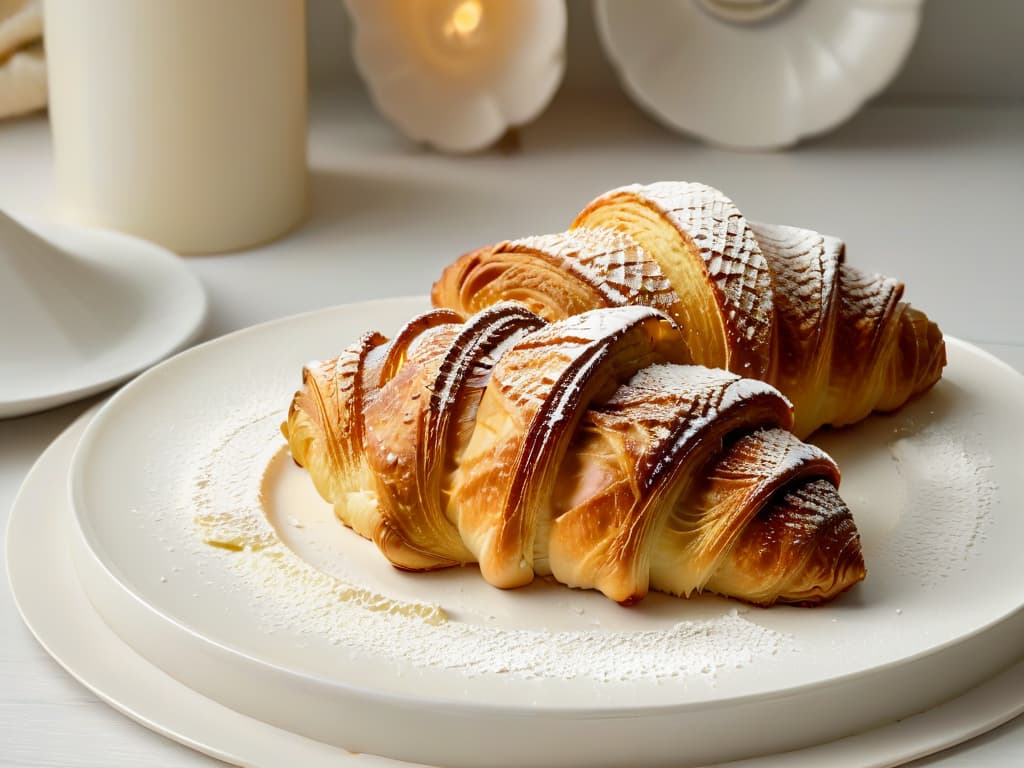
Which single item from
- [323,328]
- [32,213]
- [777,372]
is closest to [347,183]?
[32,213]

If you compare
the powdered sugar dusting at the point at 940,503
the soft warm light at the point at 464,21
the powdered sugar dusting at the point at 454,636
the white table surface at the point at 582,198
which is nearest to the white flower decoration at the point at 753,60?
the white table surface at the point at 582,198

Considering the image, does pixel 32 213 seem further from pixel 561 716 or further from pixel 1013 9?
pixel 1013 9

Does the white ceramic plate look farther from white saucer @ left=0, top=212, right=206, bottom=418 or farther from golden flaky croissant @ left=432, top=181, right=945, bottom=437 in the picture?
white saucer @ left=0, top=212, right=206, bottom=418

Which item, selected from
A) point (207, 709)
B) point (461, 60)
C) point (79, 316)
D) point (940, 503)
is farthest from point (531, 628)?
point (461, 60)

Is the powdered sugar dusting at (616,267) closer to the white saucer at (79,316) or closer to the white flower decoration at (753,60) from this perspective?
the white saucer at (79,316)

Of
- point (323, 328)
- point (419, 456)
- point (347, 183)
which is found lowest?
point (347, 183)

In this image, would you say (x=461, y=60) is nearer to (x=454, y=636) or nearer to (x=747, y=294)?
(x=747, y=294)
